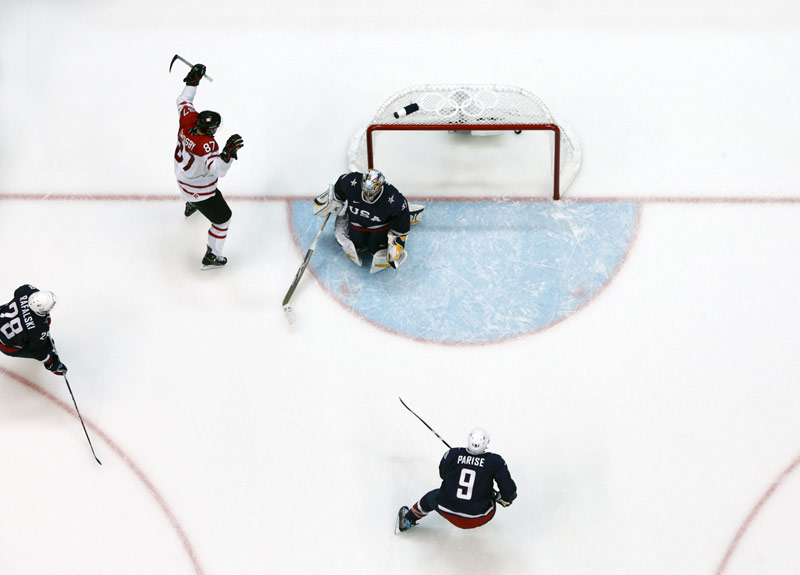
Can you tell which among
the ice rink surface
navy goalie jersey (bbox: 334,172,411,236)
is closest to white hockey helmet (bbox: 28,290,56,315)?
the ice rink surface

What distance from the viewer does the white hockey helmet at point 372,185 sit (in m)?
5.65

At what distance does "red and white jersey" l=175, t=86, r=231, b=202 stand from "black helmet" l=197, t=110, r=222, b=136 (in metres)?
0.07

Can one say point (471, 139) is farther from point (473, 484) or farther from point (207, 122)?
point (473, 484)

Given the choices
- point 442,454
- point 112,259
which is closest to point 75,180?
point 112,259

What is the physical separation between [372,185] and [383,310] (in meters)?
0.73

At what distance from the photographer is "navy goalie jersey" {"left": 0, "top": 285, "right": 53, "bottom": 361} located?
534 cm

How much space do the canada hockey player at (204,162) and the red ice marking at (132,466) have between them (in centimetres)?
110

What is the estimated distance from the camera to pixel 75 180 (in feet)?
21.1

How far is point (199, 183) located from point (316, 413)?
54.1 inches

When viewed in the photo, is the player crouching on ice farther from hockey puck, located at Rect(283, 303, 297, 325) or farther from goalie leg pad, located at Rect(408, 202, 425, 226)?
hockey puck, located at Rect(283, 303, 297, 325)

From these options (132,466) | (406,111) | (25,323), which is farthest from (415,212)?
(25,323)

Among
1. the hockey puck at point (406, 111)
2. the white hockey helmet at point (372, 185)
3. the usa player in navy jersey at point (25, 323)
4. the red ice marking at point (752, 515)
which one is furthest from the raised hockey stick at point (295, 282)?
the red ice marking at point (752, 515)

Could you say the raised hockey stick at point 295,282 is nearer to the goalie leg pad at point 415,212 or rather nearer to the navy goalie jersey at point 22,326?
the goalie leg pad at point 415,212

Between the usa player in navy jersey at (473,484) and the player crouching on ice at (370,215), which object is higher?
the player crouching on ice at (370,215)
